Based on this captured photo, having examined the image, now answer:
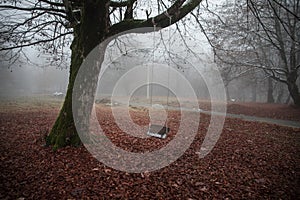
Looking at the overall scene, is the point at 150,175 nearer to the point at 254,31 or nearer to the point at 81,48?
the point at 81,48

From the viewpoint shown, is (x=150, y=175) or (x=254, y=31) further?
(x=254, y=31)

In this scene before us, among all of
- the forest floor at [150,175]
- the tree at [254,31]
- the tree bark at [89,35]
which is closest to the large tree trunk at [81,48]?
the tree bark at [89,35]

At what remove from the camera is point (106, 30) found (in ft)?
15.1

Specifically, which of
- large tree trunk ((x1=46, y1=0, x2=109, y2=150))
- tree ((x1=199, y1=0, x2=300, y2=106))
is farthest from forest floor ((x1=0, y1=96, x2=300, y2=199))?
tree ((x1=199, y1=0, x2=300, y2=106))

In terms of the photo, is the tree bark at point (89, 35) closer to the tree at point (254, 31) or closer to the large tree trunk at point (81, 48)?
the large tree trunk at point (81, 48)

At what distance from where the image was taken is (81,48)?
14.9 ft

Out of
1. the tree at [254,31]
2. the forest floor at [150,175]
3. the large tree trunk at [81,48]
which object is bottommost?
the forest floor at [150,175]

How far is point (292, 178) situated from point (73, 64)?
5.68 m

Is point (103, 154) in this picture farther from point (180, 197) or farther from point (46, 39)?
point (46, 39)

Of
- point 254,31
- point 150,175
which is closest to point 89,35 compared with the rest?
point 150,175

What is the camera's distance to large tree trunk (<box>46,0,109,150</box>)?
14.5ft

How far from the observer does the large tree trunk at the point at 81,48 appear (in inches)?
174

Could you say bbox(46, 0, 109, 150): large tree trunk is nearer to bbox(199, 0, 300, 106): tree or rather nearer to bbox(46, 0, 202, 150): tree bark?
bbox(46, 0, 202, 150): tree bark

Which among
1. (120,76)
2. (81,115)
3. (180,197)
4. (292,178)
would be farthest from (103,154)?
(120,76)
